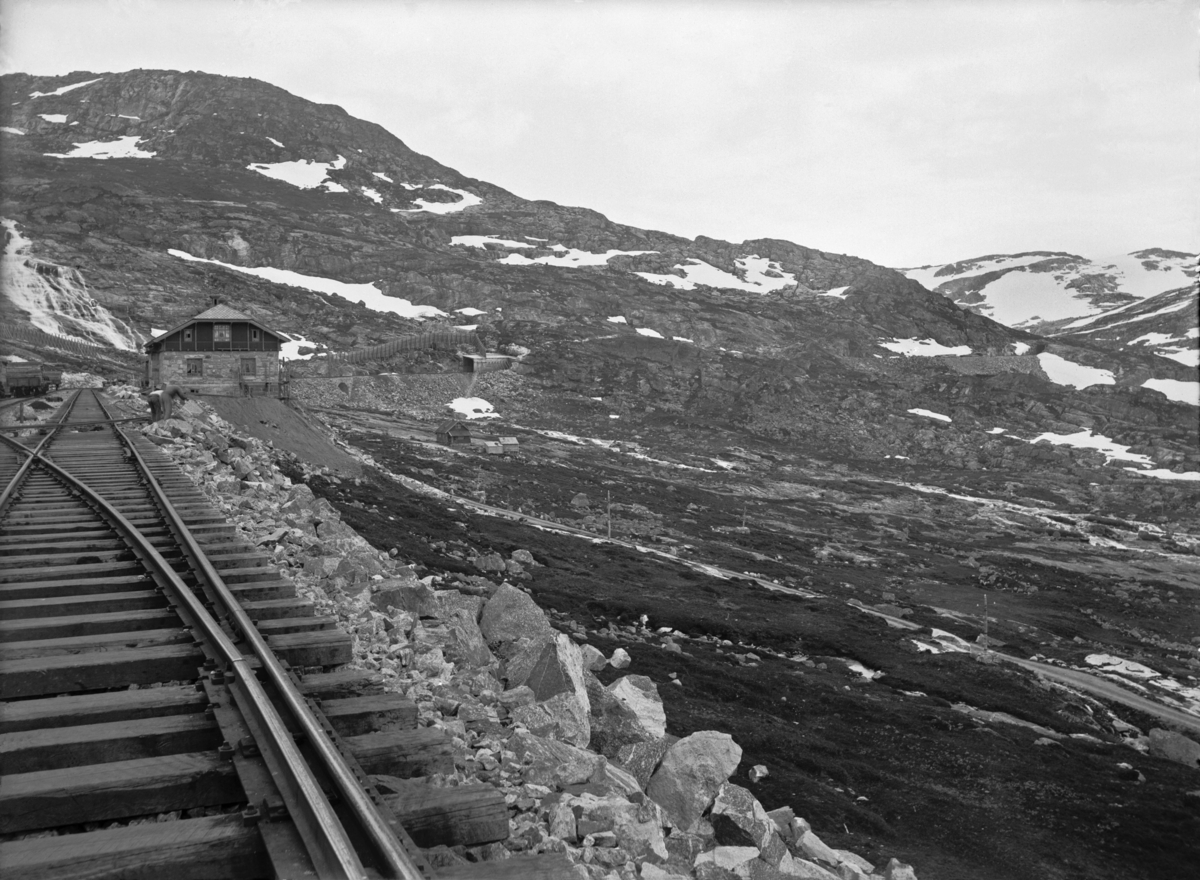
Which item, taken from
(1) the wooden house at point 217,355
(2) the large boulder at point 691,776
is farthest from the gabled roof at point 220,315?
(2) the large boulder at point 691,776

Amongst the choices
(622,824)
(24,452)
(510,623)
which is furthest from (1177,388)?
(622,824)

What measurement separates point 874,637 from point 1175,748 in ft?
42.7

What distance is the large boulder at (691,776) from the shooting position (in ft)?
32.4

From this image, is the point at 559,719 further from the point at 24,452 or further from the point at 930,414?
the point at 930,414

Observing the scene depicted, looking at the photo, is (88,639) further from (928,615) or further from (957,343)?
(957,343)

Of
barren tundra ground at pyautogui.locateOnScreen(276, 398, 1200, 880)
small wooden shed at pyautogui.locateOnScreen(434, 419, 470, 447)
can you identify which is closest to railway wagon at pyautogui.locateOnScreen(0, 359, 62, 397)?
barren tundra ground at pyautogui.locateOnScreen(276, 398, 1200, 880)

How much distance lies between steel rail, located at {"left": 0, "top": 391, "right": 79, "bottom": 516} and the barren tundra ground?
9.55 m

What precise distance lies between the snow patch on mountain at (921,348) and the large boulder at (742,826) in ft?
588

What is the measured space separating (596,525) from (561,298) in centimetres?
12180

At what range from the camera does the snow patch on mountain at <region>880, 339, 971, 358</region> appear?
18135 centimetres

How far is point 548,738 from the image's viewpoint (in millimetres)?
8117

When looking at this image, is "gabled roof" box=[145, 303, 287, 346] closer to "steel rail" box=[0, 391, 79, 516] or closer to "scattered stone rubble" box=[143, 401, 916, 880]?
"steel rail" box=[0, 391, 79, 516]

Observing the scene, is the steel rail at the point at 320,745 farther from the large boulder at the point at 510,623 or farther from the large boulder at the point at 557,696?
the large boulder at the point at 510,623

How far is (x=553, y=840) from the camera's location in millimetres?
5828
